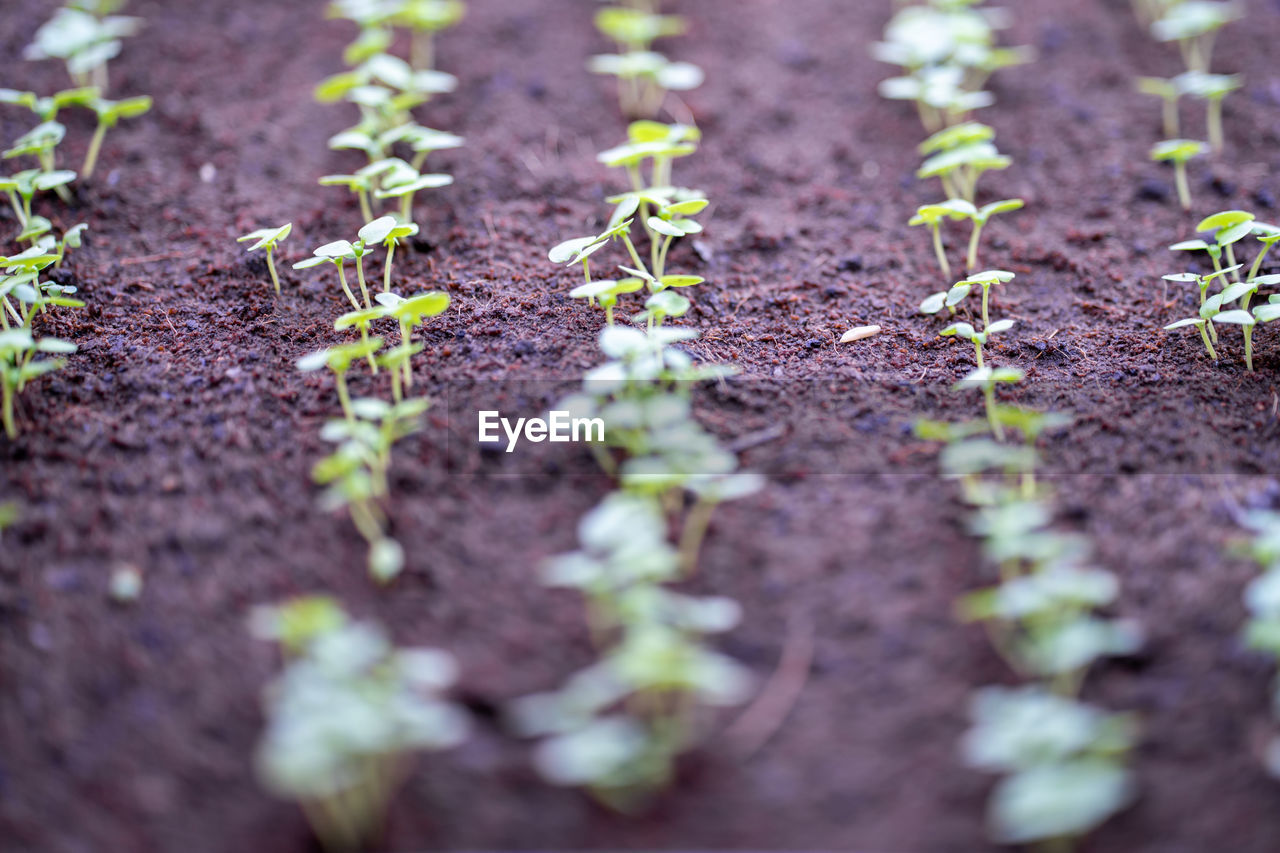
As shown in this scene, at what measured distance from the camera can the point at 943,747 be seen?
127 centimetres

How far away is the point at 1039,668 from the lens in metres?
1.30

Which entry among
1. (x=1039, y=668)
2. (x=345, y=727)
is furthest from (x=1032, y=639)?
(x=345, y=727)

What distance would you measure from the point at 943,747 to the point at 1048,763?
18 cm

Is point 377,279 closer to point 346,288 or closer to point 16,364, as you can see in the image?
point 346,288

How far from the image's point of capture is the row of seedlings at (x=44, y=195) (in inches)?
68.0

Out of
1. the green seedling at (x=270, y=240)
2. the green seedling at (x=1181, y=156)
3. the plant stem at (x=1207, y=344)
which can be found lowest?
the plant stem at (x=1207, y=344)

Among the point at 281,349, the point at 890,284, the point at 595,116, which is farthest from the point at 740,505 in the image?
the point at 595,116

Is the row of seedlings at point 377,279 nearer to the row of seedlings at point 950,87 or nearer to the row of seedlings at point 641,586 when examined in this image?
the row of seedlings at point 641,586

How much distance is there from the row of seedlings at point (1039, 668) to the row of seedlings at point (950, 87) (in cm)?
79

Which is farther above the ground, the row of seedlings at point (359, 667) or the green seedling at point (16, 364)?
the green seedling at point (16, 364)

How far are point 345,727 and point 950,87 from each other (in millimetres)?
2307

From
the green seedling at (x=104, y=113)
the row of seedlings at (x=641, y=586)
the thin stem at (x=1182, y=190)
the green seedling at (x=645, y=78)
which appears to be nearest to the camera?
the row of seedlings at (x=641, y=586)

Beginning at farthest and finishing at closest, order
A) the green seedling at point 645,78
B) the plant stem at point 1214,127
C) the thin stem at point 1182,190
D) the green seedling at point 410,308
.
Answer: the plant stem at point 1214,127
the green seedling at point 645,78
the thin stem at point 1182,190
the green seedling at point 410,308

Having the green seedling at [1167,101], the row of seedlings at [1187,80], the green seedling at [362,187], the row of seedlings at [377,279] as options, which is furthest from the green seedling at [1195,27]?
the green seedling at [362,187]
